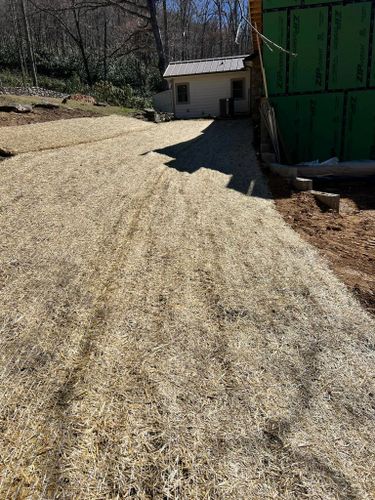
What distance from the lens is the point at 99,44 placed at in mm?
34438

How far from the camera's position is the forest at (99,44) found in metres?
24.6

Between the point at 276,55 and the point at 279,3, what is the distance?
109 centimetres

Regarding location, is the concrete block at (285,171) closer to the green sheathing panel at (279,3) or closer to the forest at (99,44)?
the green sheathing panel at (279,3)

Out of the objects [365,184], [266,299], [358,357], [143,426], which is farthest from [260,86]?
[143,426]

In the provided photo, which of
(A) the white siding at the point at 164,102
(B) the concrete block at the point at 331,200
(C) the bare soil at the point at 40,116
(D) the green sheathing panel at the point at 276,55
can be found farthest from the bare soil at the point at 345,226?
(A) the white siding at the point at 164,102

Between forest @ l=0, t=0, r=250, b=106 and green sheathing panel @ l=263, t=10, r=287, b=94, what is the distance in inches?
526

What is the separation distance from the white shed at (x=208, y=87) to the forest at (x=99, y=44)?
2594 mm

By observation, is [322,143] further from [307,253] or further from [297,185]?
[307,253]

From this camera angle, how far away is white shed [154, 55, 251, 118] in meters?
20.6

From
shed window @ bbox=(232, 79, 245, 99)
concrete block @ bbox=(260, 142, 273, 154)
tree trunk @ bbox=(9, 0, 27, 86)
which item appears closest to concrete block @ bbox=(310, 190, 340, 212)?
concrete block @ bbox=(260, 142, 273, 154)

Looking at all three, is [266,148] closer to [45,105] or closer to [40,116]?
[40,116]

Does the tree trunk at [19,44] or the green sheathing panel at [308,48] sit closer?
the green sheathing panel at [308,48]

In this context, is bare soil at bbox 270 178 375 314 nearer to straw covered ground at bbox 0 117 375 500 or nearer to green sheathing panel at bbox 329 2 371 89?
straw covered ground at bbox 0 117 375 500

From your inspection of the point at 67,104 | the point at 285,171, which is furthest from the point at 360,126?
the point at 67,104
